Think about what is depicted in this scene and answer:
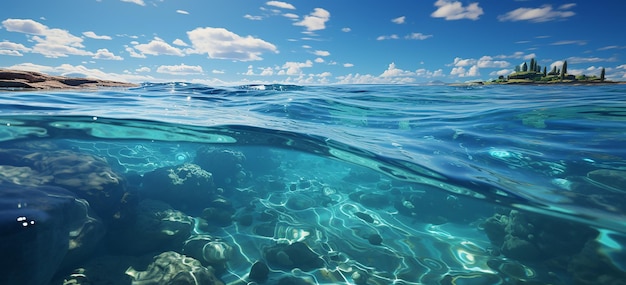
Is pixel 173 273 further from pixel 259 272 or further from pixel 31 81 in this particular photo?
pixel 31 81

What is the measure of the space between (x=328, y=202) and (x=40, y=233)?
28.4 ft

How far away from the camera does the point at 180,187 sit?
12.0 metres

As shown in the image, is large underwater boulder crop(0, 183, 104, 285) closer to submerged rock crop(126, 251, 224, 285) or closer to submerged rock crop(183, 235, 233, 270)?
submerged rock crop(126, 251, 224, 285)

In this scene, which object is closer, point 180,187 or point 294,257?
point 294,257

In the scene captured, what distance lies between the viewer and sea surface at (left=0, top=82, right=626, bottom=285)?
626 centimetres

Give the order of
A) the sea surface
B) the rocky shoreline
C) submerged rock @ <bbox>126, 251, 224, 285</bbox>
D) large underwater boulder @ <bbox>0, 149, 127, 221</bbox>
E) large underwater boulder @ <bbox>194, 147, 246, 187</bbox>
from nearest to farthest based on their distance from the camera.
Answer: submerged rock @ <bbox>126, 251, 224, 285</bbox> < the sea surface < large underwater boulder @ <bbox>0, 149, 127, 221</bbox> < the rocky shoreline < large underwater boulder @ <bbox>194, 147, 246, 187</bbox>

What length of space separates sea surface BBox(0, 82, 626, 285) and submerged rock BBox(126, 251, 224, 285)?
4cm

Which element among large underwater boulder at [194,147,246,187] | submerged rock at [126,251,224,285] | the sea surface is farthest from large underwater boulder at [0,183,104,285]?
large underwater boulder at [194,147,246,187]

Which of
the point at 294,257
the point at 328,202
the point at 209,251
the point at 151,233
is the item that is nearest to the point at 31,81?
the point at 151,233

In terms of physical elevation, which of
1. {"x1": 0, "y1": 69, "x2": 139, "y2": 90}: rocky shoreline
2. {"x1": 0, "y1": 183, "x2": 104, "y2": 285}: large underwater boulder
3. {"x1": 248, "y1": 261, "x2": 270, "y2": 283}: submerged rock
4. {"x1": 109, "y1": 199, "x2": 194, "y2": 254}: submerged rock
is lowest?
{"x1": 248, "y1": 261, "x2": 270, "y2": 283}: submerged rock

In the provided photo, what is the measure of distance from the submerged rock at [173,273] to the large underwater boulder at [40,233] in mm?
1418

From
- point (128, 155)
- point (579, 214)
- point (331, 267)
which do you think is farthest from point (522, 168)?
point (128, 155)

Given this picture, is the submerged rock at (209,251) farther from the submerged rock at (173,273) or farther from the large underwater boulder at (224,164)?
the large underwater boulder at (224,164)

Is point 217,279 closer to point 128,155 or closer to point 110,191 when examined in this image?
point 110,191
